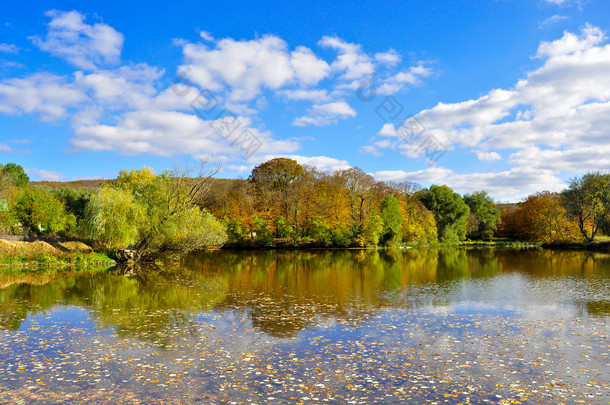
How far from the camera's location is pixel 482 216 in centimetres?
8906

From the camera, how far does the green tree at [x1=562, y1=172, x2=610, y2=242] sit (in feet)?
208

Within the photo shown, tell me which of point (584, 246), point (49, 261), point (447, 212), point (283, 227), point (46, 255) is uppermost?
point (447, 212)

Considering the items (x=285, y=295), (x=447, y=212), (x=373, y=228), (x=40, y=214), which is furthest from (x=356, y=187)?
(x=285, y=295)

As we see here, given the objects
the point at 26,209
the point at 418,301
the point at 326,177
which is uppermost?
the point at 326,177

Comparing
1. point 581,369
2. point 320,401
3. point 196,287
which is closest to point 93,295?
point 196,287

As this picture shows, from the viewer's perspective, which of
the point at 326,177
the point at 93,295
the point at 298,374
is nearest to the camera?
the point at 298,374

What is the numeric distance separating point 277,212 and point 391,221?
61.7 ft

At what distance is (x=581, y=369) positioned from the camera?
9.80 meters

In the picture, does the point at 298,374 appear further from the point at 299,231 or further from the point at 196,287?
the point at 299,231

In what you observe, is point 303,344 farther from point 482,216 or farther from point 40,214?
point 482,216

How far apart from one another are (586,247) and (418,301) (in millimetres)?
58726

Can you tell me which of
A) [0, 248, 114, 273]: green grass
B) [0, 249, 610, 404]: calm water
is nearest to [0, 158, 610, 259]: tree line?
[0, 248, 114, 273]: green grass

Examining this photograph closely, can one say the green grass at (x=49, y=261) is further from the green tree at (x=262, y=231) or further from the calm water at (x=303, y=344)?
the green tree at (x=262, y=231)

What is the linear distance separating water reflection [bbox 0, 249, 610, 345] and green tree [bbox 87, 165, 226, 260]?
14.0 ft
